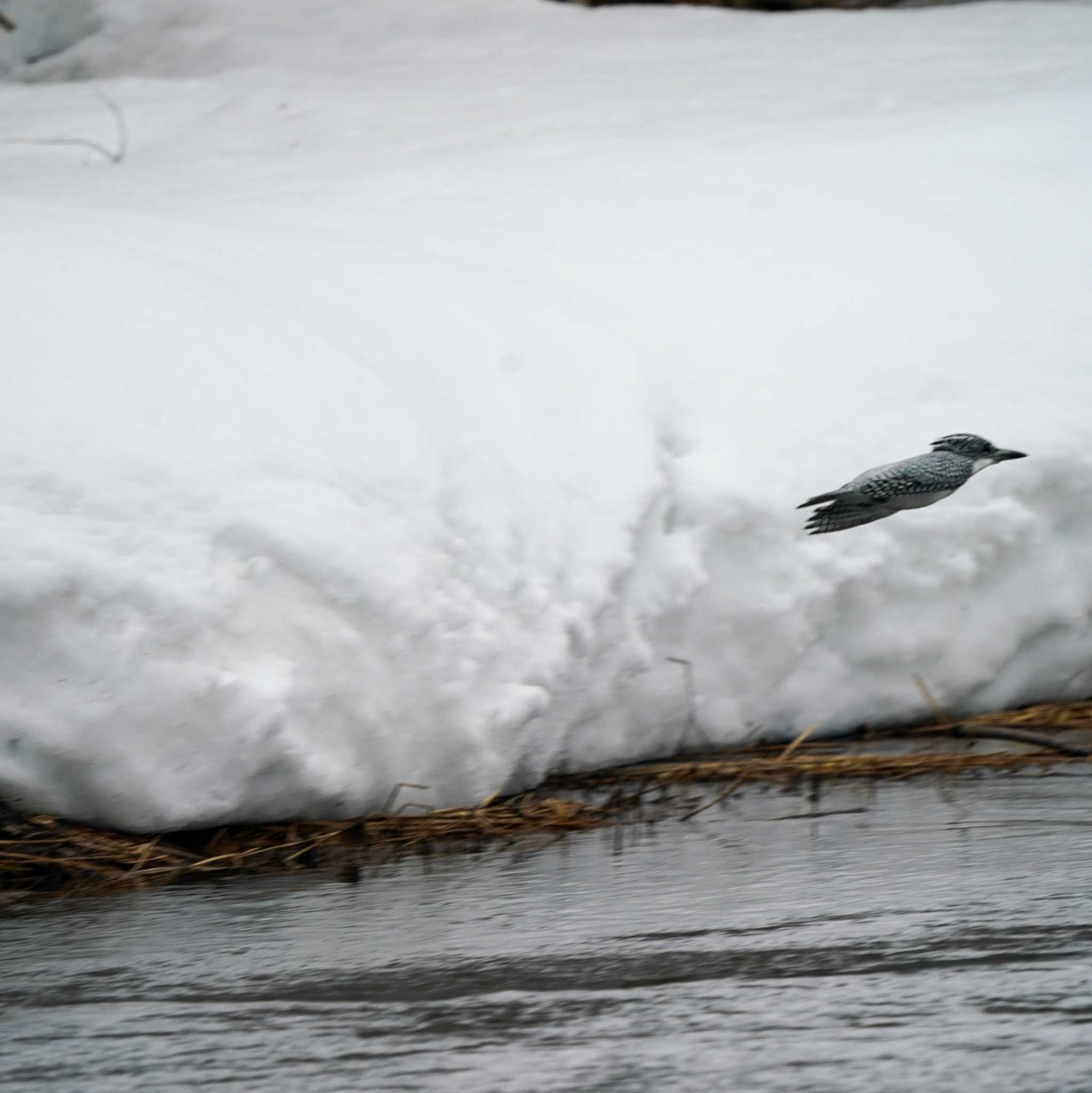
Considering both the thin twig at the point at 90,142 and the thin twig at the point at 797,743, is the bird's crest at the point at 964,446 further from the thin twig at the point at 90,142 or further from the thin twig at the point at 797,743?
the thin twig at the point at 90,142

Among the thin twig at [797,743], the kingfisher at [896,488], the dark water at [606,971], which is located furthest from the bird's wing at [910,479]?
the thin twig at [797,743]

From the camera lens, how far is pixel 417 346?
238 centimetres

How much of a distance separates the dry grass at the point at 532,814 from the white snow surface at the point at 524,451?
0.04 metres

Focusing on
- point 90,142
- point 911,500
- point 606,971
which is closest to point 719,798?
point 911,500

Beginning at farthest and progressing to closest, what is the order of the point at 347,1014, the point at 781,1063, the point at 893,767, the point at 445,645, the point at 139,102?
the point at 139,102 → the point at 893,767 → the point at 445,645 → the point at 347,1014 → the point at 781,1063

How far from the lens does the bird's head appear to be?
1.75 m

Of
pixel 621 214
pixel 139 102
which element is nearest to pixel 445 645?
pixel 621 214

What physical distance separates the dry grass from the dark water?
100 millimetres

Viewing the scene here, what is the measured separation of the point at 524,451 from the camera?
2.30 metres

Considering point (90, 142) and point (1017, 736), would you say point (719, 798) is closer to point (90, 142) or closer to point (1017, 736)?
point (1017, 736)

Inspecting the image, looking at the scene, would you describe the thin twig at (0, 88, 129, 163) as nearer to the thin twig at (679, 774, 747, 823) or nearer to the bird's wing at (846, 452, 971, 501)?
the thin twig at (679, 774, 747, 823)

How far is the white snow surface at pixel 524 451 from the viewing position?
1.88 meters

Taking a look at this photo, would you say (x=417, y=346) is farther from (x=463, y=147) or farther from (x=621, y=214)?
(x=463, y=147)

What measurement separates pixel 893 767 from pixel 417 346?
1054mm
